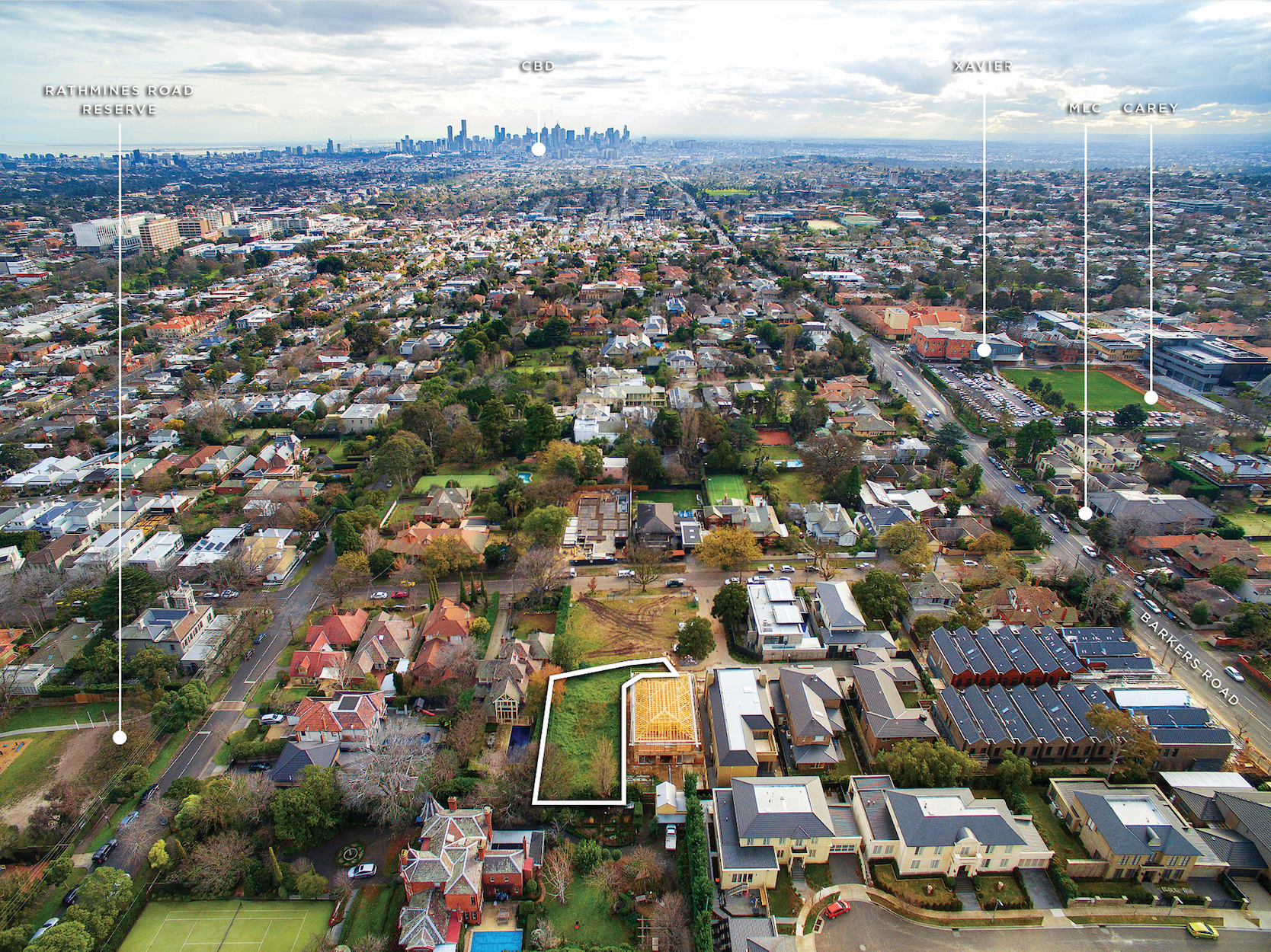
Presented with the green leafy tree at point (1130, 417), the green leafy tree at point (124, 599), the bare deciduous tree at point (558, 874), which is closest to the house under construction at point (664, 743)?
the bare deciduous tree at point (558, 874)

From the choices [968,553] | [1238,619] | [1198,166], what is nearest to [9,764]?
[968,553]

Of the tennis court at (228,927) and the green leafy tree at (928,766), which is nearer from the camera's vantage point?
the tennis court at (228,927)

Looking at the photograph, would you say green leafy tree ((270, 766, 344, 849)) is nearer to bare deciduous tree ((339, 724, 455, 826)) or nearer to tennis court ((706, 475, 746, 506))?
bare deciduous tree ((339, 724, 455, 826))

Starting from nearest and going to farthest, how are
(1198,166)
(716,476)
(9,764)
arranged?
(9,764) < (716,476) < (1198,166)

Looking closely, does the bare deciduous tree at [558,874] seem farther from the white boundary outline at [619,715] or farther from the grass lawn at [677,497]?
the grass lawn at [677,497]

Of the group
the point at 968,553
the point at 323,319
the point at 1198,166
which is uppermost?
the point at 1198,166

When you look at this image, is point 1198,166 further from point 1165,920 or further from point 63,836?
point 63,836
